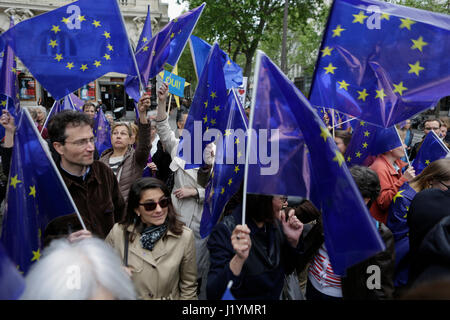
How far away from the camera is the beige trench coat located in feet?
6.72

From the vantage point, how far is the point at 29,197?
1.95 m

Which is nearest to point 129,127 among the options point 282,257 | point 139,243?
point 139,243

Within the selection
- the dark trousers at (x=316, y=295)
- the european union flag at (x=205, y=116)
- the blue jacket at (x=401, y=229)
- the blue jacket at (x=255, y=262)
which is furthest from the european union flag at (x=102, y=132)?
the blue jacket at (x=401, y=229)

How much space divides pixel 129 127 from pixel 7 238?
254cm

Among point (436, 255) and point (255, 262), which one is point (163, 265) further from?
point (436, 255)

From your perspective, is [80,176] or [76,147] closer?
[76,147]

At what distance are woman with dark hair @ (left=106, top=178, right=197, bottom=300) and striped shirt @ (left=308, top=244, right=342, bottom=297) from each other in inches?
33.4

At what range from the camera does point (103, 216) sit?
8.41 feet

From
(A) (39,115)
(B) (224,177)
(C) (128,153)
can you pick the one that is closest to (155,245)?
(B) (224,177)

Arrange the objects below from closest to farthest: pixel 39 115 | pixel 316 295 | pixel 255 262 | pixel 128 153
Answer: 1. pixel 255 262
2. pixel 316 295
3. pixel 128 153
4. pixel 39 115

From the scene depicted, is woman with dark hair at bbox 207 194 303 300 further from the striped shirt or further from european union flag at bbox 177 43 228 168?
european union flag at bbox 177 43 228 168

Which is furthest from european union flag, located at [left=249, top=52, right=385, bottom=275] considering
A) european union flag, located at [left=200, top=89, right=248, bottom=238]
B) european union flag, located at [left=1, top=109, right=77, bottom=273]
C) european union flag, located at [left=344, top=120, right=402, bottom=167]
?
european union flag, located at [left=344, top=120, right=402, bottom=167]

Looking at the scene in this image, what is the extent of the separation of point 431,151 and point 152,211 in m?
3.54

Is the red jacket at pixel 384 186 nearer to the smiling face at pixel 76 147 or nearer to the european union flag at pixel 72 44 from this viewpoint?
the smiling face at pixel 76 147
